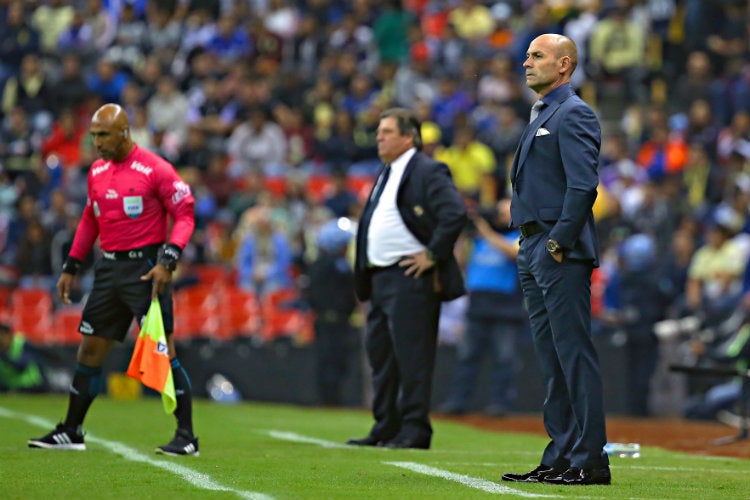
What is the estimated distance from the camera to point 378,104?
23109mm

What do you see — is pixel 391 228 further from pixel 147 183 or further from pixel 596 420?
pixel 596 420

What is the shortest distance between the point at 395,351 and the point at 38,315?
9991mm

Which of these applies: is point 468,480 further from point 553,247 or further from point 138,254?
point 138,254

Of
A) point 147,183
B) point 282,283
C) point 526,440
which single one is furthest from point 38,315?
point 147,183

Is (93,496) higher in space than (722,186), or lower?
lower

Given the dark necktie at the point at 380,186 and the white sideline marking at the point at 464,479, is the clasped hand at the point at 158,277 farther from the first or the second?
the dark necktie at the point at 380,186

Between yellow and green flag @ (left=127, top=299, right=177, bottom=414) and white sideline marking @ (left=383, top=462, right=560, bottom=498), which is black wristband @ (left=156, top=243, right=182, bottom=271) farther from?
white sideline marking @ (left=383, top=462, right=560, bottom=498)

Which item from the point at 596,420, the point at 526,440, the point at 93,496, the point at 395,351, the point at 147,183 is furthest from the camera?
the point at 526,440

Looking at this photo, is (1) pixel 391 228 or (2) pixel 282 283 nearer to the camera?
(1) pixel 391 228

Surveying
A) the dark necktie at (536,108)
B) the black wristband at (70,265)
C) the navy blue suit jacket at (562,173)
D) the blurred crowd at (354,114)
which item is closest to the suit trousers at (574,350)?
the navy blue suit jacket at (562,173)

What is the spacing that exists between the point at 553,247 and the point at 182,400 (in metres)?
3.00

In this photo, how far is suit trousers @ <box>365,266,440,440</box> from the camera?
10.6 metres

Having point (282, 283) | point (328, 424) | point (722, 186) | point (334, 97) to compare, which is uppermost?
point (334, 97)

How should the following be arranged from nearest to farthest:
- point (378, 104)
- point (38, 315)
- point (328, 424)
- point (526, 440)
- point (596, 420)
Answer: point (596, 420), point (526, 440), point (328, 424), point (38, 315), point (378, 104)
